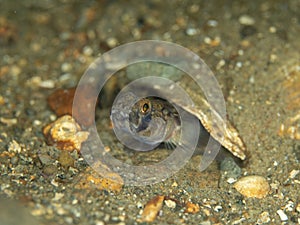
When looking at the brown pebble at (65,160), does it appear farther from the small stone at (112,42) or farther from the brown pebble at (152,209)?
the small stone at (112,42)

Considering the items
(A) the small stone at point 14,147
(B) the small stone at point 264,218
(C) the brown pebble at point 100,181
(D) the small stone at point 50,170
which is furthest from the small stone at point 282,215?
(A) the small stone at point 14,147

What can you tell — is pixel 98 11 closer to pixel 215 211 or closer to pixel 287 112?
pixel 287 112

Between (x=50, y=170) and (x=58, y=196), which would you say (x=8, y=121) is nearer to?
(x=50, y=170)

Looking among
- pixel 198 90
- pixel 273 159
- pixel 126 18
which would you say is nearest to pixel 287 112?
pixel 273 159

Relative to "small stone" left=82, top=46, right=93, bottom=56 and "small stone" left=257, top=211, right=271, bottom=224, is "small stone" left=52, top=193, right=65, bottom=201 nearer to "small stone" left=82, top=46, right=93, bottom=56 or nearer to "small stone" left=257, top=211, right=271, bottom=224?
"small stone" left=257, top=211, right=271, bottom=224

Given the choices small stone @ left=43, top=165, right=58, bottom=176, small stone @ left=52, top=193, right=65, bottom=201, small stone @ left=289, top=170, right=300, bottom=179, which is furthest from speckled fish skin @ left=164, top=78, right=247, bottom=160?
small stone @ left=52, top=193, right=65, bottom=201

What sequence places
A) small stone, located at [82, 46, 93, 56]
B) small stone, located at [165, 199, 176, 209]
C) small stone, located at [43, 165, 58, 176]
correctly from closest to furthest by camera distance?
small stone, located at [165, 199, 176, 209] < small stone, located at [43, 165, 58, 176] < small stone, located at [82, 46, 93, 56]

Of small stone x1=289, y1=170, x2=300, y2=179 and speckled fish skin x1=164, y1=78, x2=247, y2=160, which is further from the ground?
speckled fish skin x1=164, y1=78, x2=247, y2=160

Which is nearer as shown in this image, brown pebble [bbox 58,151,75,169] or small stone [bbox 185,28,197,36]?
brown pebble [bbox 58,151,75,169]
